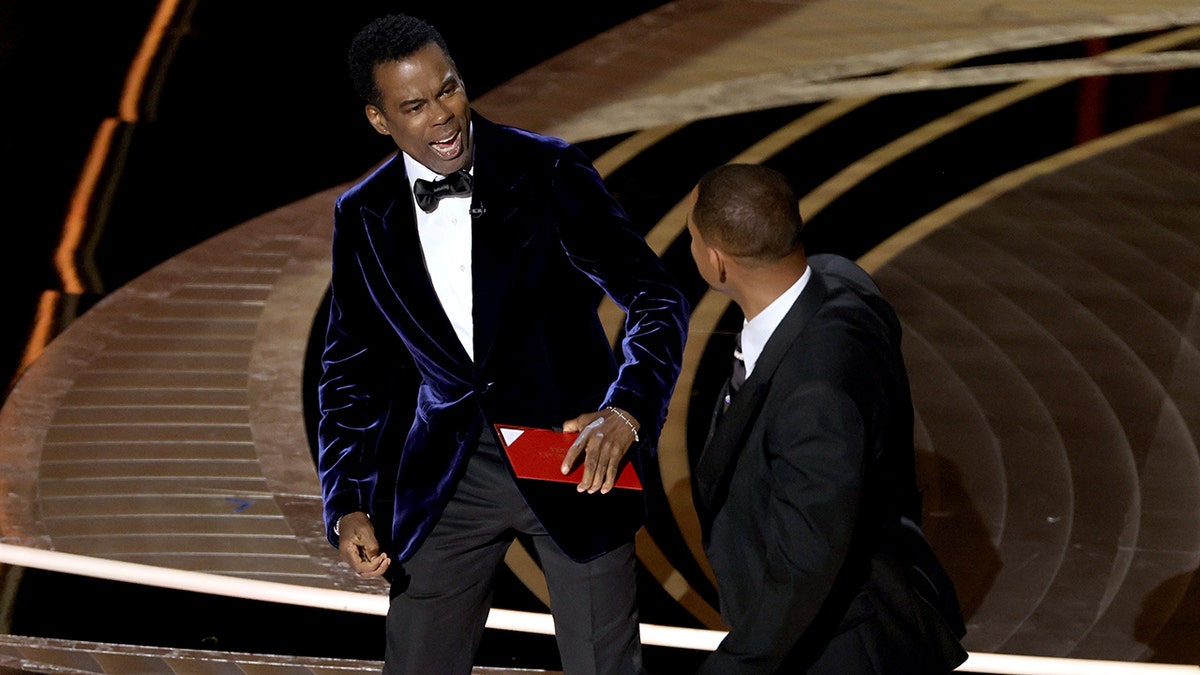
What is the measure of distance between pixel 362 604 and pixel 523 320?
53.9 inches

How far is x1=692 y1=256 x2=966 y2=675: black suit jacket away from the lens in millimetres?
2236

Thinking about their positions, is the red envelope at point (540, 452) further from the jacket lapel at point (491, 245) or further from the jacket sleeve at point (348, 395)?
the jacket sleeve at point (348, 395)

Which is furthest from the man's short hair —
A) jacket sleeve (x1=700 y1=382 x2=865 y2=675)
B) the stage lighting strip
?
the stage lighting strip

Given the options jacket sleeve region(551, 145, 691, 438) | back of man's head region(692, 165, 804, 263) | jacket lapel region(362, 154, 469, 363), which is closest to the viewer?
back of man's head region(692, 165, 804, 263)

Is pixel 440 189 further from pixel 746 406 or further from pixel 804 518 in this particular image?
pixel 804 518

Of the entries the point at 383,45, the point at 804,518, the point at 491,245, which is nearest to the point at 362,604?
the point at 491,245

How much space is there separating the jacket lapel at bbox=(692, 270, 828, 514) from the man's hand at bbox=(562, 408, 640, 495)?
17cm

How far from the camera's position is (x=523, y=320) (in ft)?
9.33

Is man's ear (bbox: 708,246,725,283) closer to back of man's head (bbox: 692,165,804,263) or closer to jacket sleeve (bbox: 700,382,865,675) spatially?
back of man's head (bbox: 692,165,804,263)

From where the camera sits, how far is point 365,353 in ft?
9.93

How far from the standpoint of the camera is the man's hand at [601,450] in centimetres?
261

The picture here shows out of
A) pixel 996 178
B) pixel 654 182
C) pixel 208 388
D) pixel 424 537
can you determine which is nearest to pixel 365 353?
pixel 424 537

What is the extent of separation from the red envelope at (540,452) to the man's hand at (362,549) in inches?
14.1

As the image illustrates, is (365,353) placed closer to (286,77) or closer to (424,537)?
(424,537)
